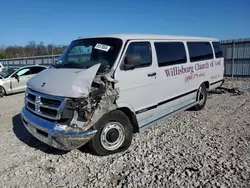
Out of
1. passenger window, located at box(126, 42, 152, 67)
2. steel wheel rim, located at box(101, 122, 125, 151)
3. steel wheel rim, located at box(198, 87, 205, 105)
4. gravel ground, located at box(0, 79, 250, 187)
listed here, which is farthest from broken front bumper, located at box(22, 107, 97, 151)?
steel wheel rim, located at box(198, 87, 205, 105)

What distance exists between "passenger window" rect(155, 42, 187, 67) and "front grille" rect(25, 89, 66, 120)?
2.33 m

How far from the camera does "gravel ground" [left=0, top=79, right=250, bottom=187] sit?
301 cm

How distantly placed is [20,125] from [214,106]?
604 centimetres

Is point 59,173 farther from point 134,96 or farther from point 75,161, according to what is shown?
point 134,96

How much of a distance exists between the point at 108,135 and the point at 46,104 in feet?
3.91

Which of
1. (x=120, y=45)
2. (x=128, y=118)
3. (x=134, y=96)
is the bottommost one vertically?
(x=128, y=118)

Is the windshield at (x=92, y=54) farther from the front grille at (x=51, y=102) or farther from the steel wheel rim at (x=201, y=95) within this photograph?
the steel wheel rim at (x=201, y=95)

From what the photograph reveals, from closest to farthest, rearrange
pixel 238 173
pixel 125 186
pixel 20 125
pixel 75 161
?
pixel 125 186
pixel 238 173
pixel 75 161
pixel 20 125

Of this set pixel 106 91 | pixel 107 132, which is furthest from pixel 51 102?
pixel 107 132

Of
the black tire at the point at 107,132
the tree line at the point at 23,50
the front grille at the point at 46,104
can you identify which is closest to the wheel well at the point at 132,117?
the black tire at the point at 107,132

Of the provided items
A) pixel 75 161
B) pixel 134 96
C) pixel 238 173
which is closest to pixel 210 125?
pixel 238 173

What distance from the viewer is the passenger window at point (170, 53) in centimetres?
445

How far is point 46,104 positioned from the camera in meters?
3.34

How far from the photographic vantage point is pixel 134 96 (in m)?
3.90
